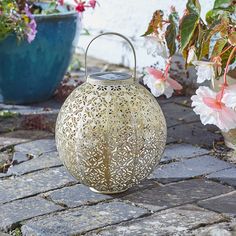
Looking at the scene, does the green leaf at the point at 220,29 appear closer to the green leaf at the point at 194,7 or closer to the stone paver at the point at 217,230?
the green leaf at the point at 194,7

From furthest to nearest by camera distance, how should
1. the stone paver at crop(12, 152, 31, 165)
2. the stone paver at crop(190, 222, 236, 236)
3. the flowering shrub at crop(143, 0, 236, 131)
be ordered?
1. the stone paver at crop(12, 152, 31, 165)
2. the stone paver at crop(190, 222, 236, 236)
3. the flowering shrub at crop(143, 0, 236, 131)

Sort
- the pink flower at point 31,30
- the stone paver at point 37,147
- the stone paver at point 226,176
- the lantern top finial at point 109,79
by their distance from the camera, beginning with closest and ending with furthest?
1. the lantern top finial at point 109,79
2. the stone paver at point 226,176
3. the stone paver at point 37,147
4. the pink flower at point 31,30

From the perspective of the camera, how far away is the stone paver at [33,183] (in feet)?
11.3

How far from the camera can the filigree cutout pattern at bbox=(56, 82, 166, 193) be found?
10.3 ft

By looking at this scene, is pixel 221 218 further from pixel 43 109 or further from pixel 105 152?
pixel 43 109

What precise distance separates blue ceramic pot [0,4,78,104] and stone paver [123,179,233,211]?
1.78 m

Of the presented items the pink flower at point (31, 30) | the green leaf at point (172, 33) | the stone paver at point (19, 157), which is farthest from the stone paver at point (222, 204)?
the pink flower at point (31, 30)

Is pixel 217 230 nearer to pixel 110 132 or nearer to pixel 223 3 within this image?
pixel 110 132

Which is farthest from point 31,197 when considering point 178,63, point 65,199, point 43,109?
point 178,63

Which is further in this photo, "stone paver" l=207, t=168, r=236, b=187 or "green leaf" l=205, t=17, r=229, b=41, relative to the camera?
"stone paver" l=207, t=168, r=236, b=187

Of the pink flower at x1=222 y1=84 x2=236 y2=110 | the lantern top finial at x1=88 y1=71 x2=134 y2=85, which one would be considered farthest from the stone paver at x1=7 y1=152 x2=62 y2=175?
the pink flower at x1=222 y1=84 x2=236 y2=110

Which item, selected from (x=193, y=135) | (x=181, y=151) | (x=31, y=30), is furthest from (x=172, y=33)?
(x=31, y=30)

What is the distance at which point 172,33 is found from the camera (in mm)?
2811

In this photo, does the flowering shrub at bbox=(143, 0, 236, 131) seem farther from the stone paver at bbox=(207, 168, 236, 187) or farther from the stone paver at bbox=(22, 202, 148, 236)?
the stone paver at bbox=(207, 168, 236, 187)
